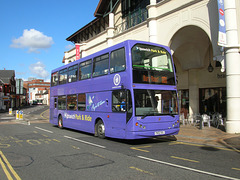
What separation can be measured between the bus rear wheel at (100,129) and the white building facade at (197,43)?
6356 millimetres

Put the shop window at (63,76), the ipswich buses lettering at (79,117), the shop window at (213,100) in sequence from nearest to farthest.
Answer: the ipswich buses lettering at (79,117), the shop window at (63,76), the shop window at (213,100)

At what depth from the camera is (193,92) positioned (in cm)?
1802

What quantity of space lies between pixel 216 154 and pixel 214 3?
8825 mm

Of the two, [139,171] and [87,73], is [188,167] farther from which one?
[87,73]

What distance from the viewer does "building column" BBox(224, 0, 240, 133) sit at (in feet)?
38.1

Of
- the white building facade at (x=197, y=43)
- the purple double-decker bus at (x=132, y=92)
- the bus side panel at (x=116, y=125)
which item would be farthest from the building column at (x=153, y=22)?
the bus side panel at (x=116, y=125)

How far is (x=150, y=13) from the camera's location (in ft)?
55.4

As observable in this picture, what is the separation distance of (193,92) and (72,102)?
31.2ft

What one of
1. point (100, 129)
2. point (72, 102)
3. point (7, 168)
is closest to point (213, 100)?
point (100, 129)

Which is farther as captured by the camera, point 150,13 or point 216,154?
point 150,13

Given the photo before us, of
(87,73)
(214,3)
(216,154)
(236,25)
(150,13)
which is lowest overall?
(216,154)

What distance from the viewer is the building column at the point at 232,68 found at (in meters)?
11.6

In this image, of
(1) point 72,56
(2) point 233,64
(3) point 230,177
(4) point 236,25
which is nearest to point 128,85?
(3) point 230,177

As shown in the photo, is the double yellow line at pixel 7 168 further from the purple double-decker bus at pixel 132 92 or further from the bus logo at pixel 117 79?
the bus logo at pixel 117 79
